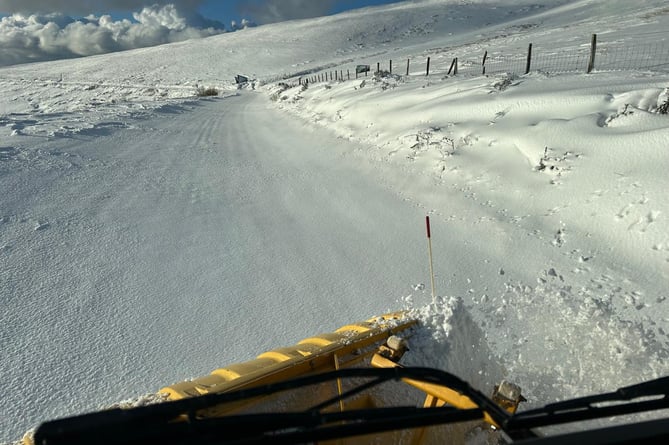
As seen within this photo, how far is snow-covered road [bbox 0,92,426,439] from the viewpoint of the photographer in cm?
368

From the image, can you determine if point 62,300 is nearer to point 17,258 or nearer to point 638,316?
point 17,258

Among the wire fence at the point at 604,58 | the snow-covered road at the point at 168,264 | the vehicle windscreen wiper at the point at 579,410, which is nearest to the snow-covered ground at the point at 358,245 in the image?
the snow-covered road at the point at 168,264

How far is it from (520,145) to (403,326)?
5.69 meters

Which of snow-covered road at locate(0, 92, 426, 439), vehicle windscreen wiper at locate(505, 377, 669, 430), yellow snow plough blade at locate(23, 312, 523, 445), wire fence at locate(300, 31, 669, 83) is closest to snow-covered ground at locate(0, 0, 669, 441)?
snow-covered road at locate(0, 92, 426, 439)

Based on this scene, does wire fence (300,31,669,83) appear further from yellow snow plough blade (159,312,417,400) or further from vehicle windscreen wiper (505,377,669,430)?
vehicle windscreen wiper (505,377,669,430)

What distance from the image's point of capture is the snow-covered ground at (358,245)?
352 cm

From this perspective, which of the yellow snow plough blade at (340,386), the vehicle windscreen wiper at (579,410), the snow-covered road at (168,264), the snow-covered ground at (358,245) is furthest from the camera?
the snow-covered road at (168,264)

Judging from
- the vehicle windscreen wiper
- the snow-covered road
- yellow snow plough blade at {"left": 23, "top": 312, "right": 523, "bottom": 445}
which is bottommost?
the snow-covered road

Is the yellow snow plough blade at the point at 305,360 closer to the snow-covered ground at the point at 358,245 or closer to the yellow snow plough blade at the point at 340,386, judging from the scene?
the yellow snow plough blade at the point at 340,386

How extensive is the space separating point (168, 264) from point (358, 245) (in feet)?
8.18

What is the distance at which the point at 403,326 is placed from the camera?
3.07 m

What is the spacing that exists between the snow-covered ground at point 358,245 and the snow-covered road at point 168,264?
0.08 ft

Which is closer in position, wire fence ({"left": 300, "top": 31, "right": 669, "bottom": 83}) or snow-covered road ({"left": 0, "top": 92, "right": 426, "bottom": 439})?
snow-covered road ({"left": 0, "top": 92, "right": 426, "bottom": 439})

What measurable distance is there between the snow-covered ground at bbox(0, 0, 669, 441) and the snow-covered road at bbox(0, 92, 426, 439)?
0.08 ft
